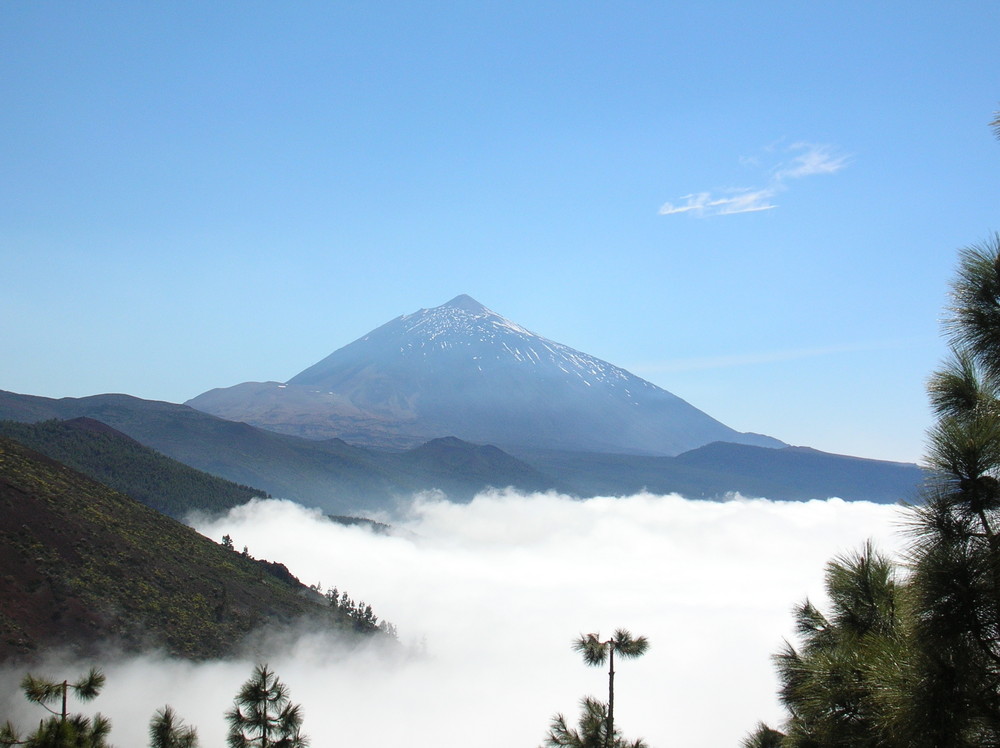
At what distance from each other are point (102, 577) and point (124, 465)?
260ft

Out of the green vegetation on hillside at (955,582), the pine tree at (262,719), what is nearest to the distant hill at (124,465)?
the pine tree at (262,719)

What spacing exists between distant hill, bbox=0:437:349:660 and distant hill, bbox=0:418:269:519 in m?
47.2

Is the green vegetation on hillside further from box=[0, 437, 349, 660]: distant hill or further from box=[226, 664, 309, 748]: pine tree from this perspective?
box=[0, 437, 349, 660]: distant hill

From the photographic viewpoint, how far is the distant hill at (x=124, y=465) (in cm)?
13600

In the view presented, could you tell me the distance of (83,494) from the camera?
284 ft

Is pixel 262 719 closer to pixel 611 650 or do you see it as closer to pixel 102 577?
pixel 611 650

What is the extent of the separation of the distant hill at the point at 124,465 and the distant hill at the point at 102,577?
155 feet

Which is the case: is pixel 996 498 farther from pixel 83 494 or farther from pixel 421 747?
pixel 421 747

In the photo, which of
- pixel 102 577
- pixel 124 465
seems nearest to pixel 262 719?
pixel 102 577

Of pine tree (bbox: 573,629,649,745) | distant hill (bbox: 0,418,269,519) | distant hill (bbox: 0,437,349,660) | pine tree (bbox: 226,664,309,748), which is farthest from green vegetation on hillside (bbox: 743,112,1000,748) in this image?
distant hill (bbox: 0,418,269,519)

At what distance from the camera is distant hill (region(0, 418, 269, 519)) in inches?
5354

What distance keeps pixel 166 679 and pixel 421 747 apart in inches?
2470

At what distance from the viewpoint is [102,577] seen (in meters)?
75.1

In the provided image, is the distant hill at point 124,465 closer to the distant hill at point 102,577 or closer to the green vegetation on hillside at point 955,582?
the distant hill at point 102,577
